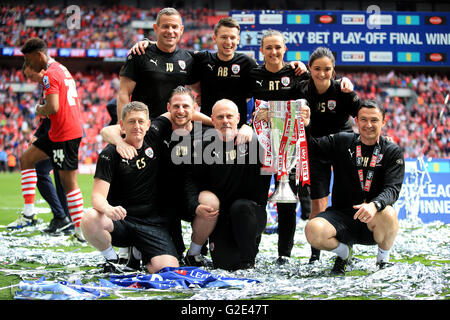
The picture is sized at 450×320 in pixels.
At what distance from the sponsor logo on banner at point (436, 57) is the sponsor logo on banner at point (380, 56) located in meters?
0.64

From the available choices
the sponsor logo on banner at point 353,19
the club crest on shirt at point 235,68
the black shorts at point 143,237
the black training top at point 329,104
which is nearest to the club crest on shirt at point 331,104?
the black training top at point 329,104

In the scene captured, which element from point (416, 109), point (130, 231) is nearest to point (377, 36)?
point (130, 231)

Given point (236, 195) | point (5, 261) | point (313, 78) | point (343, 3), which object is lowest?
point (5, 261)

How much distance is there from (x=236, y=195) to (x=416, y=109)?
17849 mm

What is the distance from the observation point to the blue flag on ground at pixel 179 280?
3.34m

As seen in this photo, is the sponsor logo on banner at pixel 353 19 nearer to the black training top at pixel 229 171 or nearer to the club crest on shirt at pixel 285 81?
the club crest on shirt at pixel 285 81

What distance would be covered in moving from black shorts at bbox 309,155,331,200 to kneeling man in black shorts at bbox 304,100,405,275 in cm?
39

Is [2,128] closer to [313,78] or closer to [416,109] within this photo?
[416,109]

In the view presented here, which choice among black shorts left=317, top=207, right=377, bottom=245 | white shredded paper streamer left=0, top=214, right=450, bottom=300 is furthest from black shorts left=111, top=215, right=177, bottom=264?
black shorts left=317, top=207, right=377, bottom=245

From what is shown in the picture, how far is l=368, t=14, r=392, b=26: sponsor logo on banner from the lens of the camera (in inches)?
337

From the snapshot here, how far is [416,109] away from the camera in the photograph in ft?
66.0

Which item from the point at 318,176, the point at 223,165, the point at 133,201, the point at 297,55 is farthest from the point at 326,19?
the point at 133,201

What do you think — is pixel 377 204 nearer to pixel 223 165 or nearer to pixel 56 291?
pixel 223 165

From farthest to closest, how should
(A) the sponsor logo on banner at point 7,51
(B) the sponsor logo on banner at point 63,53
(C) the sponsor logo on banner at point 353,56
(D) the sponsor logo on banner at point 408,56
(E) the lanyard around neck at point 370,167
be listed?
(B) the sponsor logo on banner at point 63,53
(A) the sponsor logo on banner at point 7,51
(D) the sponsor logo on banner at point 408,56
(C) the sponsor logo on banner at point 353,56
(E) the lanyard around neck at point 370,167
